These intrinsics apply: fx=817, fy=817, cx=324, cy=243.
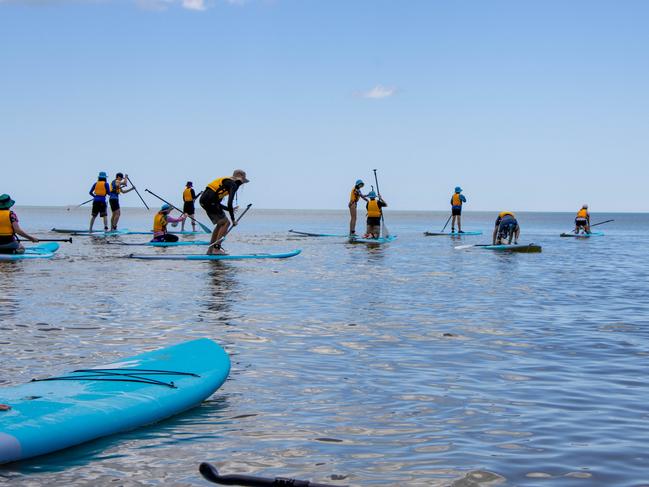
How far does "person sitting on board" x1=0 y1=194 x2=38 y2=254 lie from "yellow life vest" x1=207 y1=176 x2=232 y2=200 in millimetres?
4263

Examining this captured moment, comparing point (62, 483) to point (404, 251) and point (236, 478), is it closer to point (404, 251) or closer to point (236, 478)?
point (236, 478)

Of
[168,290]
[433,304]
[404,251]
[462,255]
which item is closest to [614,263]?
[462,255]

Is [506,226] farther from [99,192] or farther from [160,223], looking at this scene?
[99,192]

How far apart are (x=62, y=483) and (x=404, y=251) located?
2309cm

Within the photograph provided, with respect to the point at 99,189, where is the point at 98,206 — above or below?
below

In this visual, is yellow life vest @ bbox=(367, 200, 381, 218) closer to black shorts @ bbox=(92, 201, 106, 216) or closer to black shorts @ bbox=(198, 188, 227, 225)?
black shorts @ bbox=(92, 201, 106, 216)

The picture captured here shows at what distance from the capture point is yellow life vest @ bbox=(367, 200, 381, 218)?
2913 centimetres

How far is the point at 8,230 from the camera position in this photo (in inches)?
727

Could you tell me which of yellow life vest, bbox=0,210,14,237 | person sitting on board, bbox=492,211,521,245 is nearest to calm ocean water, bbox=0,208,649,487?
yellow life vest, bbox=0,210,14,237

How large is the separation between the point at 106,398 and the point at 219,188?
1311 cm

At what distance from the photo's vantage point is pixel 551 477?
4.66 meters

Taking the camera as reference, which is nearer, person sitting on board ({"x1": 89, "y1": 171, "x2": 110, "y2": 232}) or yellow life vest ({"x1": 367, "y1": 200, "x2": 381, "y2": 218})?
yellow life vest ({"x1": 367, "y1": 200, "x2": 381, "y2": 218})

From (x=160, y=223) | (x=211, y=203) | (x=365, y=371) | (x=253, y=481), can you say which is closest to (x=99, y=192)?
(x=160, y=223)

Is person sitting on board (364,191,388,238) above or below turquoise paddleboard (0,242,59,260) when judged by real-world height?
above
